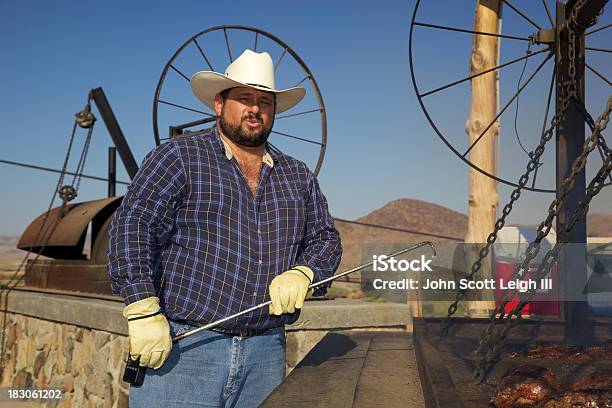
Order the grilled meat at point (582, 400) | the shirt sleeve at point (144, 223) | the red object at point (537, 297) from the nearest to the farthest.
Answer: the grilled meat at point (582, 400) < the shirt sleeve at point (144, 223) < the red object at point (537, 297)

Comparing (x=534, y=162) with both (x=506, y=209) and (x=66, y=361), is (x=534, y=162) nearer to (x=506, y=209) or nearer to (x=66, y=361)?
(x=506, y=209)

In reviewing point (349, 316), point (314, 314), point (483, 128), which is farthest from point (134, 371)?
point (483, 128)

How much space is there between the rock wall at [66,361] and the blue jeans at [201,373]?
8.53 ft

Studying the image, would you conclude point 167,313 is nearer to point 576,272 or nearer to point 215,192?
point 215,192

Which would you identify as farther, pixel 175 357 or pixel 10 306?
pixel 10 306

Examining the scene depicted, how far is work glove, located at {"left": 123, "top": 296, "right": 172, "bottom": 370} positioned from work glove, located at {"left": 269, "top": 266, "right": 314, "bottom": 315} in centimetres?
48

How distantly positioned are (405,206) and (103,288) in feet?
88.6

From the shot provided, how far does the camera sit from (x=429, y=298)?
852cm

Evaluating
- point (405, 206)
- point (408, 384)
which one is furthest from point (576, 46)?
point (405, 206)

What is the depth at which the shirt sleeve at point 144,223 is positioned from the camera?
8.98ft

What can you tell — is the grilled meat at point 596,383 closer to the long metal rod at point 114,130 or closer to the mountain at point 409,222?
the long metal rod at point 114,130

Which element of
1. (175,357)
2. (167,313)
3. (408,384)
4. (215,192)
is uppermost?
(215,192)

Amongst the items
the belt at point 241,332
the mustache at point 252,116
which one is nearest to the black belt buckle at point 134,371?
the belt at point 241,332

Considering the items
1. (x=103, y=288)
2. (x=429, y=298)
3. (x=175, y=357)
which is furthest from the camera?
(x=429, y=298)
